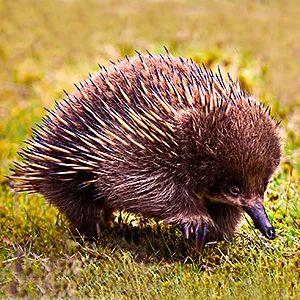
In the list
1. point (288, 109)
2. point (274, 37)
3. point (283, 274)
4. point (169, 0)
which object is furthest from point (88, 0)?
point (283, 274)

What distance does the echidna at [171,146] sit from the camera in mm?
3758

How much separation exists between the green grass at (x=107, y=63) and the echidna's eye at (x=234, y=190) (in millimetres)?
406

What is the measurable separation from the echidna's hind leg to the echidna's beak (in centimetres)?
111

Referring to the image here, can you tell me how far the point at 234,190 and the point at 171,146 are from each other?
1.58 ft

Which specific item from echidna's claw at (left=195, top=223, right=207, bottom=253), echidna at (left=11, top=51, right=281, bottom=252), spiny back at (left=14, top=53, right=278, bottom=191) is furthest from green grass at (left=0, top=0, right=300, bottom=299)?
spiny back at (left=14, top=53, right=278, bottom=191)

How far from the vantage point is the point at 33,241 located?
462 centimetres

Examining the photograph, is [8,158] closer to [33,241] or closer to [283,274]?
[33,241]

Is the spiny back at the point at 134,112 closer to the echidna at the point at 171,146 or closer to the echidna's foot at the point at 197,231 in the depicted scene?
the echidna at the point at 171,146

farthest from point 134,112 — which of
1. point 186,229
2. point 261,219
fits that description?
point 261,219

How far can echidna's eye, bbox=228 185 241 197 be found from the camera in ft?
12.4

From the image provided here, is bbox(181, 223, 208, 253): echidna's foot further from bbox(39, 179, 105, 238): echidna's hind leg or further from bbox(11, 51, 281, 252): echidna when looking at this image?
bbox(39, 179, 105, 238): echidna's hind leg

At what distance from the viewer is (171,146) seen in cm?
383

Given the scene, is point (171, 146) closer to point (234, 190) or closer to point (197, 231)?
point (234, 190)

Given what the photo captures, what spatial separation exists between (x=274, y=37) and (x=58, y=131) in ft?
24.8
